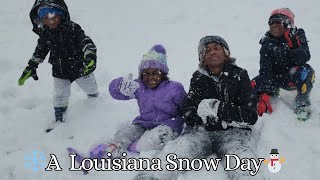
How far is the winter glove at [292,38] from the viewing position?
4.21 metres

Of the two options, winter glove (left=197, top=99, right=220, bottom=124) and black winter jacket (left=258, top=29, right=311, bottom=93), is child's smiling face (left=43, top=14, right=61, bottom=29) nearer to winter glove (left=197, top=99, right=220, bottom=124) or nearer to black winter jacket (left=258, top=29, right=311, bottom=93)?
winter glove (left=197, top=99, right=220, bottom=124)

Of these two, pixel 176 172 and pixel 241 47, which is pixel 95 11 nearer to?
pixel 241 47

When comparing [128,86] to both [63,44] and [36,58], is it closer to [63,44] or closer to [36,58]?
[63,44]

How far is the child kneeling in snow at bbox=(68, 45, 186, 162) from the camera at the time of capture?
3801 mm

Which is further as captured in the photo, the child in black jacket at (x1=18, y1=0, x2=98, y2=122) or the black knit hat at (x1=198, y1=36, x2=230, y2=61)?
the child in black jacket at (x1=18, y1=0, x2=98, y2=122)

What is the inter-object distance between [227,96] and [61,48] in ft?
7.47

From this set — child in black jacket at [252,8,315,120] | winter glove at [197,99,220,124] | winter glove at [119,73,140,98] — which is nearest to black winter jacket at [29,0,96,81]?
winter glove at [119,73,140,98]

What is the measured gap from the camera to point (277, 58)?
4.50m

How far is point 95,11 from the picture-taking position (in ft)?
27.7

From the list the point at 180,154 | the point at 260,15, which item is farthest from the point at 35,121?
the point at 260,15

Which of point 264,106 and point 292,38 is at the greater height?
point 292,38

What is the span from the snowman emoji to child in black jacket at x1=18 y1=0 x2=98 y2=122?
7.46 ft

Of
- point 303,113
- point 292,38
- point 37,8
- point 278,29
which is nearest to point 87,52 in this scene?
point 37,8

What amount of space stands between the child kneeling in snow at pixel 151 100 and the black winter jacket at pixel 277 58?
4.40 ft
